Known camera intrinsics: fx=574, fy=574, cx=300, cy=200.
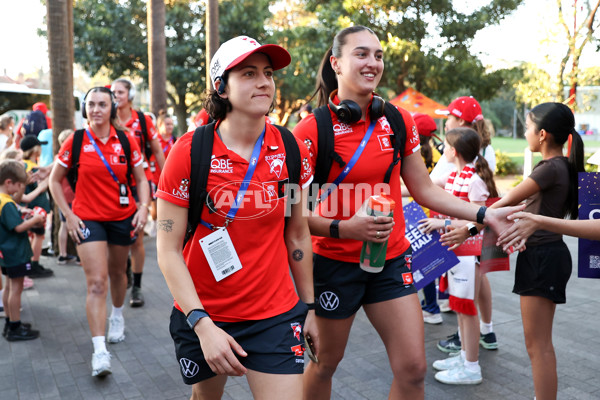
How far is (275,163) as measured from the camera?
2.63 m

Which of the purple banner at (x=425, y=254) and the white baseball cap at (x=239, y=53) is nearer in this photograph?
the white baseball cap at (x=239, y=53)

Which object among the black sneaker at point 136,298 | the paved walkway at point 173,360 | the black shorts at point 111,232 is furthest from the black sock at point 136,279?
the black shorts at point 111,232

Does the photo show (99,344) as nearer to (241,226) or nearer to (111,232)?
(111,232)

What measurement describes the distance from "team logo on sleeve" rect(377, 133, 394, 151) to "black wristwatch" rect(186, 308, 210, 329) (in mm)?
1404

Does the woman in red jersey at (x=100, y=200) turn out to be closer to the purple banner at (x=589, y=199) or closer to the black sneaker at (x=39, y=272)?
the black sneaker at (x=39, y=272)

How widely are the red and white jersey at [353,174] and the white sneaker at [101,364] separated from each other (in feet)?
7.89

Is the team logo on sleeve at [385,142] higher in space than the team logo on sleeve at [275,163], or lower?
higher

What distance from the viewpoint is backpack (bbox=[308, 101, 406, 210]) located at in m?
3.13

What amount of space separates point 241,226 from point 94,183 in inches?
116

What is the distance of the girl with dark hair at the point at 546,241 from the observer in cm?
348

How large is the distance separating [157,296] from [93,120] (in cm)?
289

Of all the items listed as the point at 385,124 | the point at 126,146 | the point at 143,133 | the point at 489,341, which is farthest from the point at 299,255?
the point at 143,133

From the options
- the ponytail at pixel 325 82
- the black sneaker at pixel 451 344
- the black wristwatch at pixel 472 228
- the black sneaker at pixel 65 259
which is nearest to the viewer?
the ponytail at pixel 325 82

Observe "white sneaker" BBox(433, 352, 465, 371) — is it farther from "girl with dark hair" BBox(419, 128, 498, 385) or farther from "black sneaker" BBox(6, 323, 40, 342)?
"black sneaker" BBox(6, 323, 40, 342)
